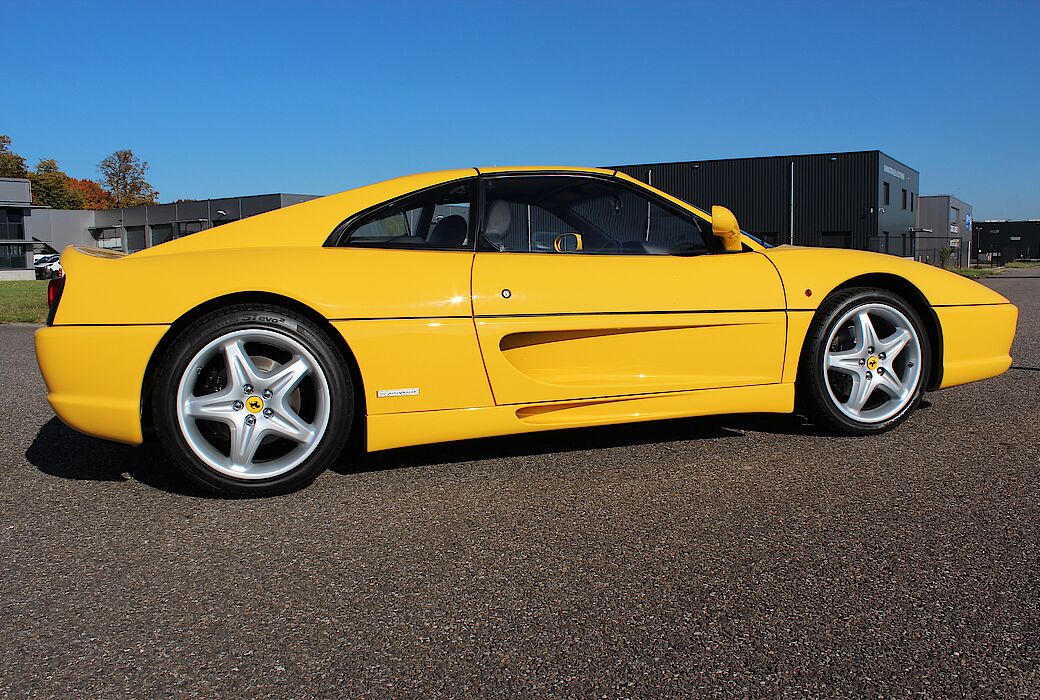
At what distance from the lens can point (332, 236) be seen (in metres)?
3.54

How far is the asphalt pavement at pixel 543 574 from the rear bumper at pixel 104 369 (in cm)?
6

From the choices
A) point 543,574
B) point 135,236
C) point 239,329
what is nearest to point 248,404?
point 239,329

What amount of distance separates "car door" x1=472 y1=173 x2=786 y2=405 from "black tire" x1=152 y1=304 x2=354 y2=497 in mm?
607

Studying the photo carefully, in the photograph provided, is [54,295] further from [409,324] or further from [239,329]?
[409,324]

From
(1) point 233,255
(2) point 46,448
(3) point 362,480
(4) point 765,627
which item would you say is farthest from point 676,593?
(2) point 46,448

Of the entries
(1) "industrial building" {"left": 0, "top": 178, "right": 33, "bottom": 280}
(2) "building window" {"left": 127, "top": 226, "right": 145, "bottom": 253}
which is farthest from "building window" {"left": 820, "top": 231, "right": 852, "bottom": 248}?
(2) "building window" {"left": 127, "top": 226, "right": 145, "bottom": 253}

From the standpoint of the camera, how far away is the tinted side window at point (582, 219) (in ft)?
12.2

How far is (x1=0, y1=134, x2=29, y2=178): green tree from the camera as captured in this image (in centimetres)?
8350

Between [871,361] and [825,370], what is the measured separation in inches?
A: 10.9

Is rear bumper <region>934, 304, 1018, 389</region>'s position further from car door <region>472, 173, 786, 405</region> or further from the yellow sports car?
car door <region>472, 173, 786, 405</region>

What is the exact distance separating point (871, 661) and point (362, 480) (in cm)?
216

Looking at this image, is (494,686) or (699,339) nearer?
(494,686)

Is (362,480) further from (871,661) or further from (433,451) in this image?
(871,661)

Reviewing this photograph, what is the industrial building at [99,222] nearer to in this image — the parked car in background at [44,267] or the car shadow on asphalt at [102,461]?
the parked car in background at [44,267]
